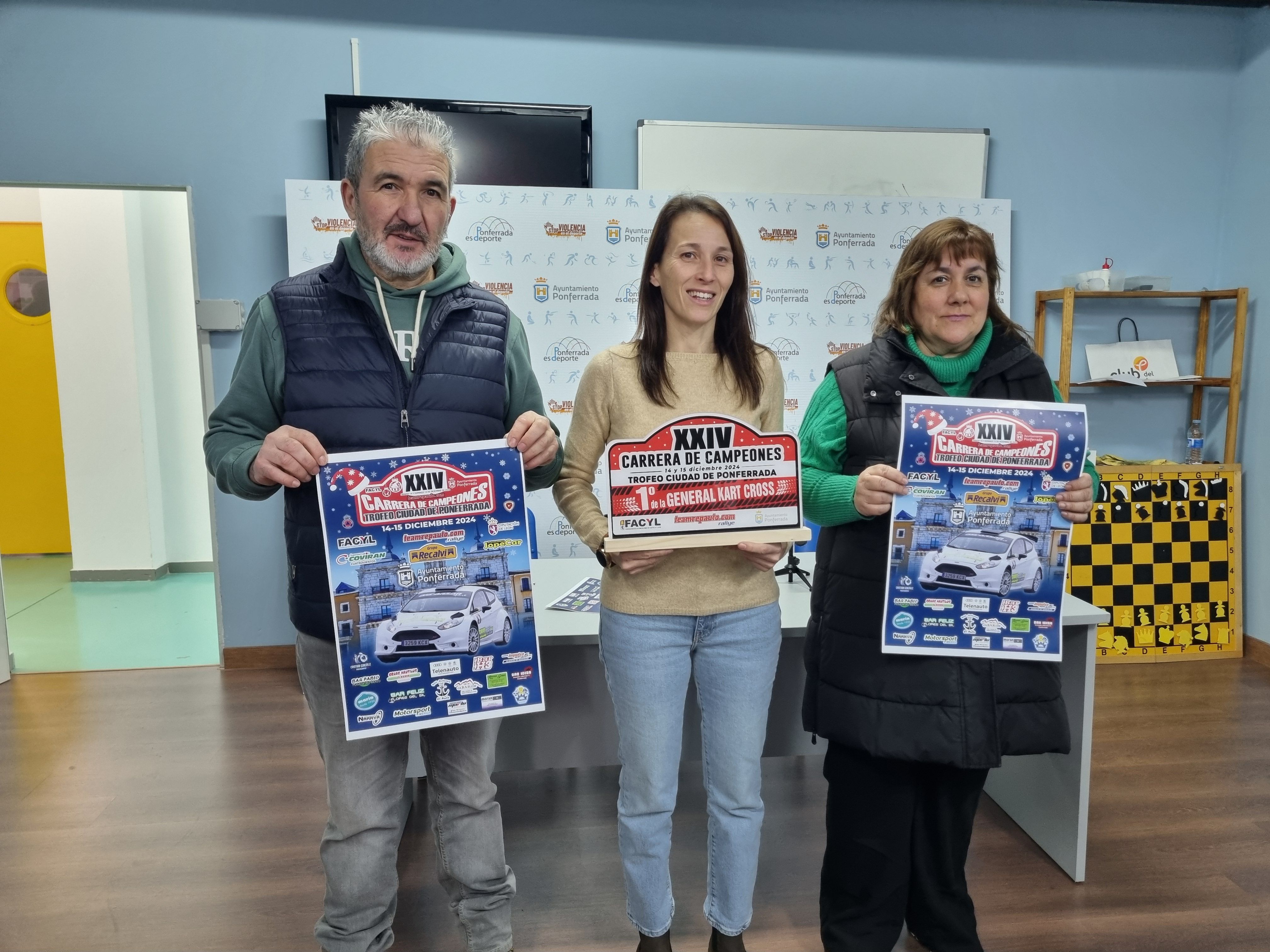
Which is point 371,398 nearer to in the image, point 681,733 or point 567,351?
point 681,733

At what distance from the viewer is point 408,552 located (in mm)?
1449

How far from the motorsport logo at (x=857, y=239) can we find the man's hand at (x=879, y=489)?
2.92 metres

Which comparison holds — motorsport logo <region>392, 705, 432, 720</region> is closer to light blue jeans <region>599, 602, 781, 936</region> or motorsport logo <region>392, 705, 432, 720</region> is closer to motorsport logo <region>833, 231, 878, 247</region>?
light blue jeans <region>599, 602, 781, 936</region>

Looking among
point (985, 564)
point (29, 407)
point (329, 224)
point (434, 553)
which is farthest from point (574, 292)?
point (29, 407)

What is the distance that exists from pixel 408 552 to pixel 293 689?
2748mm

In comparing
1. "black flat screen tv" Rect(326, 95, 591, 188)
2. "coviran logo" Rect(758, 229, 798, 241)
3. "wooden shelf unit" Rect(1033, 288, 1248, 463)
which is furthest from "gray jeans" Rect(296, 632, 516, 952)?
"wooden shelf unit" Rect(1033, 288, 1248, 463)

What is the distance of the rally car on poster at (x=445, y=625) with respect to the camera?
1.46 meters

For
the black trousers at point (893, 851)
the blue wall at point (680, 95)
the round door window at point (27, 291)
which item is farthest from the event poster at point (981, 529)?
the round door window at point (27, 291)

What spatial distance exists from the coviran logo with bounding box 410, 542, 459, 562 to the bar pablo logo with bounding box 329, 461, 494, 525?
57 millimetres

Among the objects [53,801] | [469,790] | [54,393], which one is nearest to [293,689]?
[53,801]

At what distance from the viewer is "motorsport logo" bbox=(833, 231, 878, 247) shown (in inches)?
163

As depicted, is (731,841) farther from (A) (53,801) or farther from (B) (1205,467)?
(B) (1205,467)

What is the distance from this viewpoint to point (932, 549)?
1543 mm

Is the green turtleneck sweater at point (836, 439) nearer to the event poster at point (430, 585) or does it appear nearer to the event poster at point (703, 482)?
the event poster at point (703, 482)
